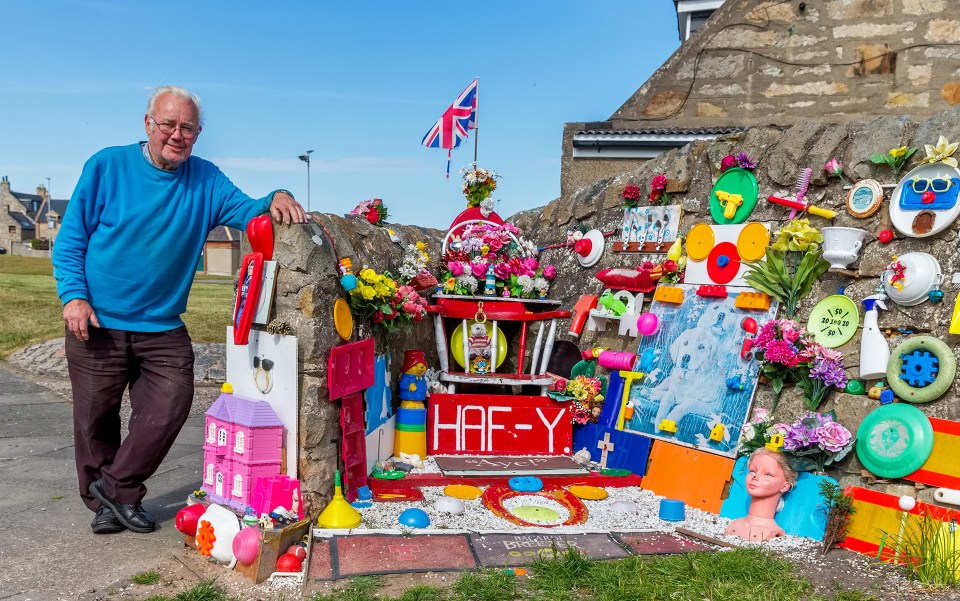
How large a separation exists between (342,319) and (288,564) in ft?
4.43

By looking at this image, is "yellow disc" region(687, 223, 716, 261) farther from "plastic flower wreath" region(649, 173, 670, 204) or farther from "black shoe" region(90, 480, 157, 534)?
"black shoe" region(90, 480, 157, 534)

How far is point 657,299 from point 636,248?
20.5 inches

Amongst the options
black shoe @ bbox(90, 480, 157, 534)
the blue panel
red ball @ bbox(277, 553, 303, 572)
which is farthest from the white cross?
black shoe @ bbox(90, 480, 157, 534)

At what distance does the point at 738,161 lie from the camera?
506 cm

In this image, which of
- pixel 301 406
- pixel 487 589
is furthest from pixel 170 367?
pixel 487 589

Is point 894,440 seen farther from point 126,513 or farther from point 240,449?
point 126,513

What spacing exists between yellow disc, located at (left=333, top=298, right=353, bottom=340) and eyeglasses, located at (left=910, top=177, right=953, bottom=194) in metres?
3.34

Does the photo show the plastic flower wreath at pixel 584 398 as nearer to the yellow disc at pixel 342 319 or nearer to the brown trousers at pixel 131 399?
the yellow disc at pixel 342 319

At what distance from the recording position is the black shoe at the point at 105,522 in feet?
12.8

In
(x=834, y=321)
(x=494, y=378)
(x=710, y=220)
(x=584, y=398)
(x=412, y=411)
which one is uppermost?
(x=710, y=220)

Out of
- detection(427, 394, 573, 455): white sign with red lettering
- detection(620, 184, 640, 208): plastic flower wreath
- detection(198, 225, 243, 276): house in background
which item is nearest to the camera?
detection(427, 394, 573, 455): white sign with red lettering

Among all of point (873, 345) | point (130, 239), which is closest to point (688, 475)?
point (873, 345)

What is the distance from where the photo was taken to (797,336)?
439 centimetres

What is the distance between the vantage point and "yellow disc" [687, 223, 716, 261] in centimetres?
519
